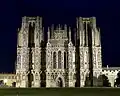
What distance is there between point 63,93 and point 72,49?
27990 mm

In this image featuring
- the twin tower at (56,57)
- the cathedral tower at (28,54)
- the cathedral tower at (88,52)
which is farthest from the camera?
the cathedral tower at (88,52)

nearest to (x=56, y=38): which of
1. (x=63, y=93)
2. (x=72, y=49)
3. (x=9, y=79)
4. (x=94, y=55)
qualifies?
(x=72, y=49)

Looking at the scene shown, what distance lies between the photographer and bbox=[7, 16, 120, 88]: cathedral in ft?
99.4

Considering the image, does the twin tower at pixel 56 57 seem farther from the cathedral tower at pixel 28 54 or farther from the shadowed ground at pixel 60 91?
the shadowed ground at pixel 60 91

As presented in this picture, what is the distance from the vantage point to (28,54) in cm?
3044

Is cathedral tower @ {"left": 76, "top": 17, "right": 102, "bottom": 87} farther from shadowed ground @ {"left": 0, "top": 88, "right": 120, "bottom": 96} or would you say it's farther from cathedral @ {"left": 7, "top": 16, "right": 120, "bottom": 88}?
shadowed ground @ {"left": 0, "top": 88, "right": 120, "bottom": 96}

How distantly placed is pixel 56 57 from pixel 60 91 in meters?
27.6

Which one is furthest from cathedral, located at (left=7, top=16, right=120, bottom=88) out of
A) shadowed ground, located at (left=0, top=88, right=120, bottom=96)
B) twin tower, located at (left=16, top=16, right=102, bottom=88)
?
shadowed ground, located at (left=0, top=88, right=120, bottom=96)

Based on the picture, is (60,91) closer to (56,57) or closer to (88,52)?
(56,57)

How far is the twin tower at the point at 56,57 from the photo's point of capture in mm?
30297

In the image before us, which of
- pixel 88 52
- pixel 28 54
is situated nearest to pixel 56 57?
pixel 28 54

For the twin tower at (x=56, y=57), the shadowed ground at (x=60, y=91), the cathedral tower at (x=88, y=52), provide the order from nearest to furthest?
the shadowed ground at (x=60, y=91)
the twin tower at (x=56, y=57)
the cathedral tower at (x=88, y=52)

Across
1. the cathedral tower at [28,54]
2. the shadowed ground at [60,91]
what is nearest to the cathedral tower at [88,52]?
A: the cathedral tower at [28,54]

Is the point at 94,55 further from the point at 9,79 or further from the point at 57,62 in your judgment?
the point at 9,79
